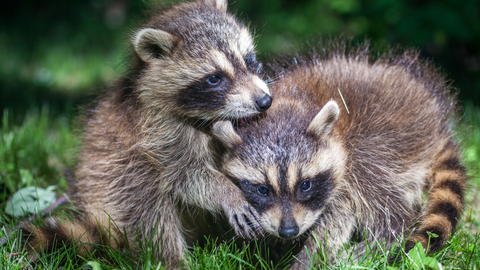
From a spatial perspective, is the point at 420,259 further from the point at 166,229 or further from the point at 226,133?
the point at 166,229

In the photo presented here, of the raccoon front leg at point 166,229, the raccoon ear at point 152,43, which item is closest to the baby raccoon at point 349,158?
the raccoon front leg at point 166,229

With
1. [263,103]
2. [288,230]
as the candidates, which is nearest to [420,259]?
→ [288,230]

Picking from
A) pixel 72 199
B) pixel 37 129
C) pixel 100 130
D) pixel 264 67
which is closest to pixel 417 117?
pixel 264 67

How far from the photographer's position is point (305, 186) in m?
3.26

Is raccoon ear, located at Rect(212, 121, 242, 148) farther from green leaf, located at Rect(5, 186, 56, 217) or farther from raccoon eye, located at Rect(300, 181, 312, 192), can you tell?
green leaf, located at Rect(5, 186, 56, 217)

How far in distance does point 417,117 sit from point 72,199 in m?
3.12

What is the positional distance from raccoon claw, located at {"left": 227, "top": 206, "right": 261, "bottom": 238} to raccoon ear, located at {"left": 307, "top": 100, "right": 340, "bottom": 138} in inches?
28.8

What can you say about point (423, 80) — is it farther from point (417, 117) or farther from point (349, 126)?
point (349, 126)

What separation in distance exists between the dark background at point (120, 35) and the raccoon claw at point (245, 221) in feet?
5.58

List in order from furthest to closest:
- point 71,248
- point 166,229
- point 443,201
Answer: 1. point 166,229
2. point 443,201
3. point 71,248

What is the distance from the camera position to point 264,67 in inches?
167

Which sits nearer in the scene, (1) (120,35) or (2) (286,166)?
(2) (286,166)

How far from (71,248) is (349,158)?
7.04 ft

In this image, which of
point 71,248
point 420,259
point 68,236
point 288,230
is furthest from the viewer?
point 68,236
